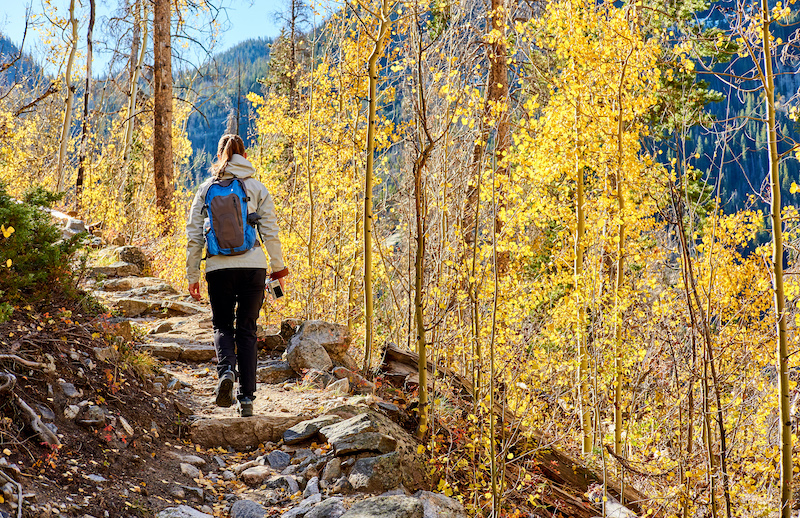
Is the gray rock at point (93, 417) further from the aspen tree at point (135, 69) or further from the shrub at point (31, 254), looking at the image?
the aspen tree at point (135, 69)

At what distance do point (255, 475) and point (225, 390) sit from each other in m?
0.76

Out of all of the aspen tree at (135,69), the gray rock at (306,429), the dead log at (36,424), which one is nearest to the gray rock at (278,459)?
the gray rock at (306,429)

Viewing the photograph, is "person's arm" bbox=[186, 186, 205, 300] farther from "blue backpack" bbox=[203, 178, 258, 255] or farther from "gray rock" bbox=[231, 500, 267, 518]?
"gray rock" bbox=[231, 500, 267, 518]

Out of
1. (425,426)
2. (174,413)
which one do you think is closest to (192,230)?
(174,413)

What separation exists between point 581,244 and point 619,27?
278 cm

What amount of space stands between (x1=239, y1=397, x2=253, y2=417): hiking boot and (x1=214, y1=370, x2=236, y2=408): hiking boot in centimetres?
10

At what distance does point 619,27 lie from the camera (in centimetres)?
693

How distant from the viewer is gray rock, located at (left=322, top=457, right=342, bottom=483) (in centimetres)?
342

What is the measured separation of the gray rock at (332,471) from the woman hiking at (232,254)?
836 millimetres

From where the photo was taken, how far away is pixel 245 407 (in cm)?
399

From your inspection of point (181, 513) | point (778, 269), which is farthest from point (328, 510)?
point (778, 269)

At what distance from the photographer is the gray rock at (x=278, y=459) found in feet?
11.8

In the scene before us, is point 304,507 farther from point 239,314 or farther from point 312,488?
point 239,314

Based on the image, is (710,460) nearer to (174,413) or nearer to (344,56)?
(174,413)
